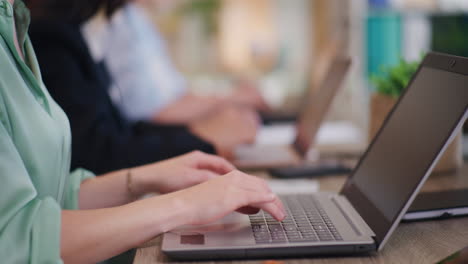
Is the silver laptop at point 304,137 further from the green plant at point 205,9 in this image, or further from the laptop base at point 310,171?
the green plant at point 205,9

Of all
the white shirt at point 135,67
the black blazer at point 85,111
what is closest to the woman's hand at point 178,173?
the black blazer at point 85,111

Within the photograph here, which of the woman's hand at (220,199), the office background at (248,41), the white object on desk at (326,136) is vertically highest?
the woman's hand at (220,199)

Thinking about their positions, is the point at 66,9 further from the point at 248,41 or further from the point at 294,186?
the point at 248,41

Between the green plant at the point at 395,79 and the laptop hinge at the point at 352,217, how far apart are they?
418mm

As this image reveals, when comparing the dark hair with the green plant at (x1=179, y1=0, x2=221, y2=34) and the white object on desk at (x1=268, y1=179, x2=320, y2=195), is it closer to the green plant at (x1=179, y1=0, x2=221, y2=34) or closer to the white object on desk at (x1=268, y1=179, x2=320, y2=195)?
the white object on desk at (x1=268, y1=179, x2=320, y2=195)

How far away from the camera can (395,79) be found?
142 cm

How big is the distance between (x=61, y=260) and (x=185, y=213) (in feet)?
0.58

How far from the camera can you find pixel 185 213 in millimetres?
837

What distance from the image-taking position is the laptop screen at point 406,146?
2.79 feet

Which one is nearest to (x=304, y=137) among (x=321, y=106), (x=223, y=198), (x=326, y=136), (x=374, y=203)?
(x=321, y=106)

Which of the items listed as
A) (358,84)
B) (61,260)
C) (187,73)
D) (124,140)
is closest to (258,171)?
(124,140)

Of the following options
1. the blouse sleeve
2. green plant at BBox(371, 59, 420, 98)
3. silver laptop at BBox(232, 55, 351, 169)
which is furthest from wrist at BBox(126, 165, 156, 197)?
green plant at BBox(371, 59, 420, 98)

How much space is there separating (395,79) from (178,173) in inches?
24.1

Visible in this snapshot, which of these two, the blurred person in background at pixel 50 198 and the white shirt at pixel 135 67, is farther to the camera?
the white shirt at pixel 135 67
